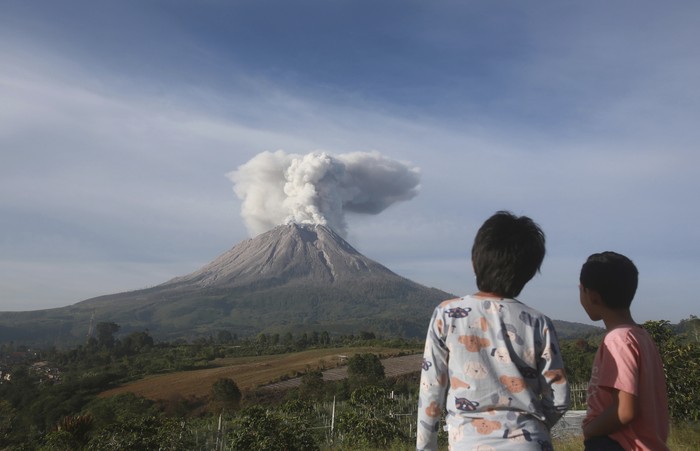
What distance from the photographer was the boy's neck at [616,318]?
Result: 7.39 feet

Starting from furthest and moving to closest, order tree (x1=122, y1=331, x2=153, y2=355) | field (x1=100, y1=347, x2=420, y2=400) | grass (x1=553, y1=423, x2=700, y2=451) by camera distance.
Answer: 1. tree (x1=122, y1=331, x2=153, y2=355)
2. field (x1=100, y1=347, x2=420, y2=400)
3. grass (x1=553, y1=423, x2=700, y2=451)

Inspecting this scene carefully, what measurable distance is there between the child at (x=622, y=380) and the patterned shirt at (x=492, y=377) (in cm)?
24

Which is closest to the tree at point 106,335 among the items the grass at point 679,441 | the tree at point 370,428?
the tree at point 370,428

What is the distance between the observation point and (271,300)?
133 m

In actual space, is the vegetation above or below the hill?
below

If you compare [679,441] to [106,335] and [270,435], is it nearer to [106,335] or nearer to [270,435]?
[270,435]

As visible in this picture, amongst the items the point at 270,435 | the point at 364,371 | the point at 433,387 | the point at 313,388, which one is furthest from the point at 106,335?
the point at 433,387

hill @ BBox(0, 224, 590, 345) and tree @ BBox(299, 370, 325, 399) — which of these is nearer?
tree @ BBox(299, 370, 325, 399)

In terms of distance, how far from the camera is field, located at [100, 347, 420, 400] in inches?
1280

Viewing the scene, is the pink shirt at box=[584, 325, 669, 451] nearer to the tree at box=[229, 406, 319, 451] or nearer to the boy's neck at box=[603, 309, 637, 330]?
the boy's neck at box=[603, 309, 637, 330]

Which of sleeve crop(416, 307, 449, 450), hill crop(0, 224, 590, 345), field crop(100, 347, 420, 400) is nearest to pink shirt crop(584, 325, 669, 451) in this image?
sleeve crop(416, 307, 449, 450)

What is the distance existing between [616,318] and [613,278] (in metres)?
0.16

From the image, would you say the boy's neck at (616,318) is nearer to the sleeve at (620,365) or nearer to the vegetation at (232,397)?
the sleeve at (620,365)

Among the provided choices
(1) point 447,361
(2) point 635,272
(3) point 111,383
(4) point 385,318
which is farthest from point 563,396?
(4) point 385,318
